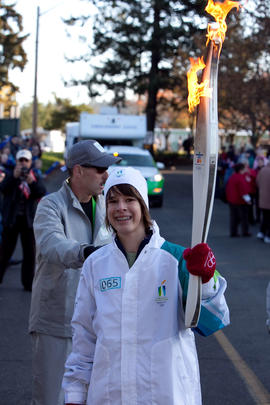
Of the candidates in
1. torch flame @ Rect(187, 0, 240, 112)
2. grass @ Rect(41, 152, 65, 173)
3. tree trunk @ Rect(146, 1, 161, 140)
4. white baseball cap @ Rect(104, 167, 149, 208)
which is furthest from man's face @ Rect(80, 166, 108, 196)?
tree trunk @ Rect(146, 1, 161, 140)

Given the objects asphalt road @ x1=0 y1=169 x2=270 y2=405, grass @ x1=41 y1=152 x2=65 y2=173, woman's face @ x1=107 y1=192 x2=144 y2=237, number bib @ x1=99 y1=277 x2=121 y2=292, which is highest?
woman's face @ x1=107 y1=192 x2=144 y2=237

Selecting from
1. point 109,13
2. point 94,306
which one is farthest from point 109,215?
point 109,13

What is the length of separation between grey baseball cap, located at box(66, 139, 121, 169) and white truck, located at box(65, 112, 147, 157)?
82.2 ft

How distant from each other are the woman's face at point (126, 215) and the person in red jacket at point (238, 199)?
13.2 metres

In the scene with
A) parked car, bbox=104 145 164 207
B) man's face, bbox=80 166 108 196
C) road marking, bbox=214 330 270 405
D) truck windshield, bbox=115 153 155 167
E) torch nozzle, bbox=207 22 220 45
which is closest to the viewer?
torch nozzle, bbox=207 22 220 45

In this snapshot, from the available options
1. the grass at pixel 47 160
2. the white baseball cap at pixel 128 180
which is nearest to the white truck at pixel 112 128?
the grass at pixel 47 160

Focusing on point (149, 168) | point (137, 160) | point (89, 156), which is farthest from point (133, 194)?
point (137, 160)

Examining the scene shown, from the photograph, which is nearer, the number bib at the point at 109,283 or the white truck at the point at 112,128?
the number bib at the point at 109,283

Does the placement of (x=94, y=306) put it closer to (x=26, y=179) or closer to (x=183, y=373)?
(x=183, y=373)

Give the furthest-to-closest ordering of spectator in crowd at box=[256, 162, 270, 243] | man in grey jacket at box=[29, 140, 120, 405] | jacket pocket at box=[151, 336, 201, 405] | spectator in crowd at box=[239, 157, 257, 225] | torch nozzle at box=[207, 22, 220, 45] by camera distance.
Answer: spectator in crowd at box=[239, 157, 257, 225]
spectator in crowd at box=[256, 162, 270, 243]
man in grey jacket at box=[29, 140, 120, 405]
jacket pocket at box=[151, 336, 201, 405]
torch nozzle at box=[207, 22, 220, 45]

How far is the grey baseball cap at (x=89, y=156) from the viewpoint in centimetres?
411

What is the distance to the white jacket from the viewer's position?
9.36ft

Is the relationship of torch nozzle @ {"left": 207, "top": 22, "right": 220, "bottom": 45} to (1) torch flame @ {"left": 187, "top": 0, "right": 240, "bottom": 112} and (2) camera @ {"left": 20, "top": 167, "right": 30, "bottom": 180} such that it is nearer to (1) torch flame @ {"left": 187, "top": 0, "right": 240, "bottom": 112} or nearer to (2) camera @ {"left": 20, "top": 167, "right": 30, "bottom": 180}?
(1) torch flame @ {"left": 187, "top": 0, "right": 240, "bottom": 112}

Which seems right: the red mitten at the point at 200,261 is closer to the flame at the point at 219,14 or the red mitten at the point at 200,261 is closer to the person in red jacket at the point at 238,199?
the flame at the point at 219,14
